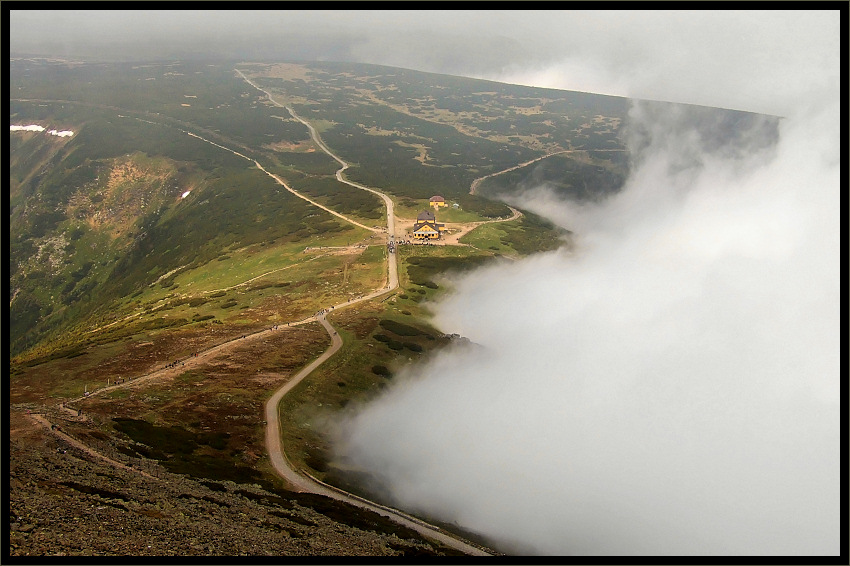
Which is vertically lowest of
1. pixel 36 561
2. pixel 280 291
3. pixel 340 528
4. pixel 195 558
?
pixel 340 528

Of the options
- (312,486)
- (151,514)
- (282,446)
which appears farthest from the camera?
(282,446)

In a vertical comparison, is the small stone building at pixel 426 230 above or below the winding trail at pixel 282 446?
above

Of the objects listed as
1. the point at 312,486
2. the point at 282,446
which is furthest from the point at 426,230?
the point at 312,486

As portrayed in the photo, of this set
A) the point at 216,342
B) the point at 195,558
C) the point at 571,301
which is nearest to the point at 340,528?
the point at 195,558

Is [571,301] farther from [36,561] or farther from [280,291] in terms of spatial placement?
[36,561]

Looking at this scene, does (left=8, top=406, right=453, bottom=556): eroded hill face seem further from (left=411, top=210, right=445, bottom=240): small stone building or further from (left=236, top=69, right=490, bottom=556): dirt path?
(left=411, top=210, right=445, bottom=240): small stone building

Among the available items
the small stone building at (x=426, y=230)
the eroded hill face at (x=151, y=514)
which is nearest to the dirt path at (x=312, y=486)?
the eroded hill face at (x=151, y=514)

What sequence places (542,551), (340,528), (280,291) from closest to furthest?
(340,528), (542,551), (280,291)

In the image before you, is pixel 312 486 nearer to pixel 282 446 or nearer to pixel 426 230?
pixel 282 446

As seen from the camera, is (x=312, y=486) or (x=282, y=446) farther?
(x=282, y=446)

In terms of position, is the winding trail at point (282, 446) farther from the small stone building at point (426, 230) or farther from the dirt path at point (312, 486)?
the small stone building at point (426, 230)

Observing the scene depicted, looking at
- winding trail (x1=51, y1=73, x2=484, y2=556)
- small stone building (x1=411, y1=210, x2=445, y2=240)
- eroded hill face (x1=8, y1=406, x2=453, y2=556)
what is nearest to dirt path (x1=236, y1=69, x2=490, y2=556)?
winding trail (x1=51, y1=73, x2=484, y2=556)
